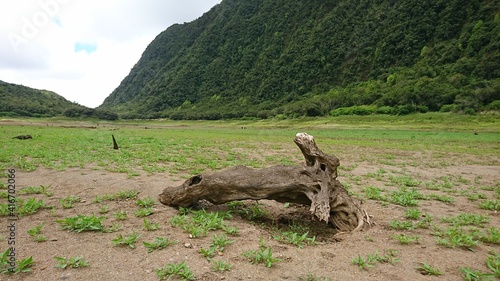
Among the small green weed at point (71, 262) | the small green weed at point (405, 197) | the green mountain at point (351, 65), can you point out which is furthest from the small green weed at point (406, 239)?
the green mountain at point (351, 65)

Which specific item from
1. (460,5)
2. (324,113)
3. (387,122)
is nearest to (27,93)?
(324,113)

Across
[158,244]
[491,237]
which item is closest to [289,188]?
[158,244]

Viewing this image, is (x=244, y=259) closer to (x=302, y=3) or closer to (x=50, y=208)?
(x=50, y=208)

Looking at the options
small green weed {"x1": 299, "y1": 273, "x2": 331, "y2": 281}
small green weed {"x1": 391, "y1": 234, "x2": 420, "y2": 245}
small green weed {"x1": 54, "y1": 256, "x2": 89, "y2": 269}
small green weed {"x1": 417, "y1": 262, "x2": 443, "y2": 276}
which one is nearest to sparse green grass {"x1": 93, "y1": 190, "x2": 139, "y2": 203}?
small green weed {"x1": 54, "y1": 256, "x2": 89, "y2": 269}

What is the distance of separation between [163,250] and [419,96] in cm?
8362

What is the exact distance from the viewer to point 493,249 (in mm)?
5309

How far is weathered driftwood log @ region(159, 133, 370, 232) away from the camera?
22.1 ft

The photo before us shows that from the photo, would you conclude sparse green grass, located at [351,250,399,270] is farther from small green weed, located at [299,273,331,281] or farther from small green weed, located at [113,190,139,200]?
small green weed, located at [113,190,139,200]

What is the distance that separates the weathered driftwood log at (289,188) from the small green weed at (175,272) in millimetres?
2718

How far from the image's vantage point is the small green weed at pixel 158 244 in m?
4.94

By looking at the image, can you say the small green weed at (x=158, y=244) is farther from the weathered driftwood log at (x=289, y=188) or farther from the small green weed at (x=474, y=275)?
the small green weed at (x=474, y=275)

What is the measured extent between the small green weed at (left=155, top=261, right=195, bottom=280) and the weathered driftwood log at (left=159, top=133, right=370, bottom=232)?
272 cm

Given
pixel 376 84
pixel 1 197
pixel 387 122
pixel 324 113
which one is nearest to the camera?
pixel 1 197

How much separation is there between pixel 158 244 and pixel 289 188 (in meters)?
3.24
